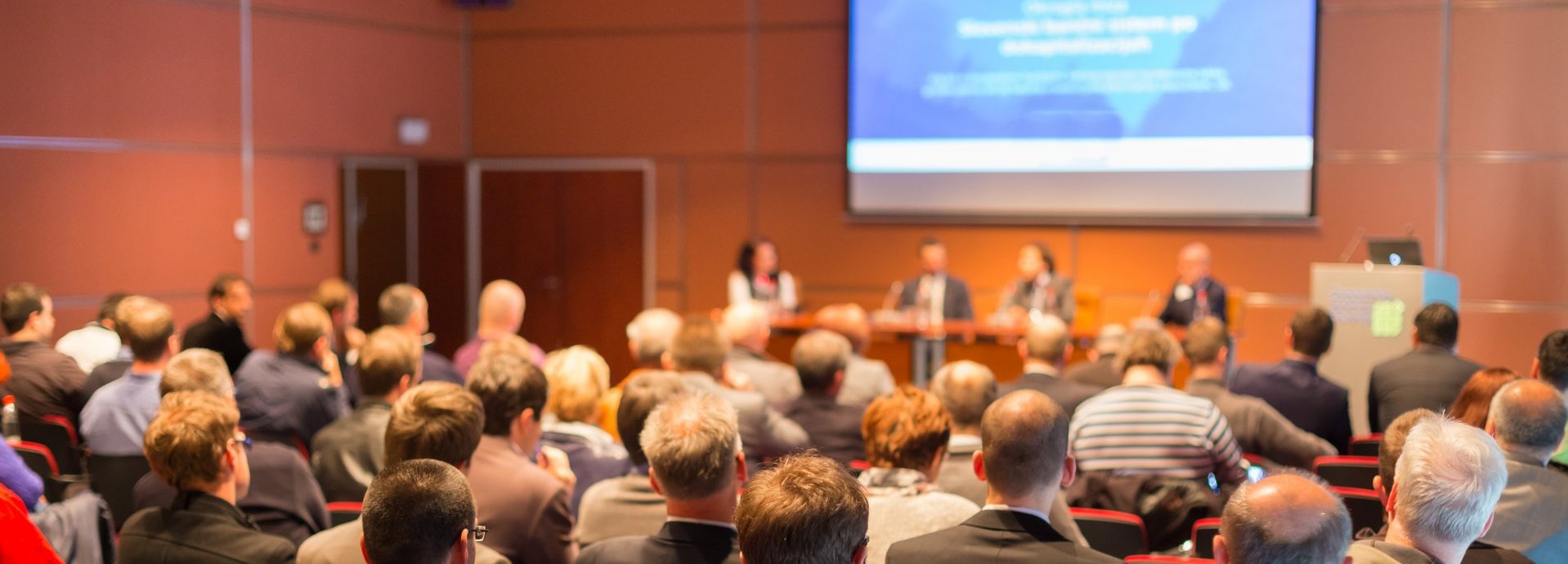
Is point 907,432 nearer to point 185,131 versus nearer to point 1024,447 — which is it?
point 1024,447

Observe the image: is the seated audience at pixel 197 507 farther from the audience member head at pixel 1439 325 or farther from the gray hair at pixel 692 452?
the audience member head at pixel 1439 325

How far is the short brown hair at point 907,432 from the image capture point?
11.0 ft

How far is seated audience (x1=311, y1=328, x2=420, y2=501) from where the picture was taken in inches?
157

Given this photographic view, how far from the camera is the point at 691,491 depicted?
8.66ft

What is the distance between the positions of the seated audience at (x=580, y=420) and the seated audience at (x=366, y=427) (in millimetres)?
471

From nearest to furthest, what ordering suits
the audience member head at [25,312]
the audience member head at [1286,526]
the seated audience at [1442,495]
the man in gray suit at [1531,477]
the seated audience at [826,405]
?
the audience member head at [1286,526]
the seated audience at [1442,495]
the man in gray suit at [1531,477]
the seated audience at [826,405]
the audience member head at [25,312]

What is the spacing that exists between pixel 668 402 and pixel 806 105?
7.24 metres

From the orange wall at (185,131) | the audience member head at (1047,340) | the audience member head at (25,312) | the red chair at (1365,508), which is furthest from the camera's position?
the orange wall at (185,131)

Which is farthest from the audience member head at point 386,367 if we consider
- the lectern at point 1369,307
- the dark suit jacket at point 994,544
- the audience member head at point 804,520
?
the lectern at point 1369,307

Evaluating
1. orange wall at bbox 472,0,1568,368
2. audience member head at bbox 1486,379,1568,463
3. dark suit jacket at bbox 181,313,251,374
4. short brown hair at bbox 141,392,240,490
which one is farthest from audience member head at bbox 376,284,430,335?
audience member head at bbox 1486,379,1568,463

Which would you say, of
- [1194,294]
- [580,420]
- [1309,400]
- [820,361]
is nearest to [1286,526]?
[820,361]

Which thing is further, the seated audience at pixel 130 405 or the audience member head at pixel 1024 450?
the seated audience at pixel 130 405

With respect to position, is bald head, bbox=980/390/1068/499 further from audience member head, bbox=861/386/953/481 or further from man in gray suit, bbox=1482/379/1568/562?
man in gray suit, bbox=1482/379/1568/562

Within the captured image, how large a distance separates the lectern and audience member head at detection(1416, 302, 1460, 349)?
1.67 metres
